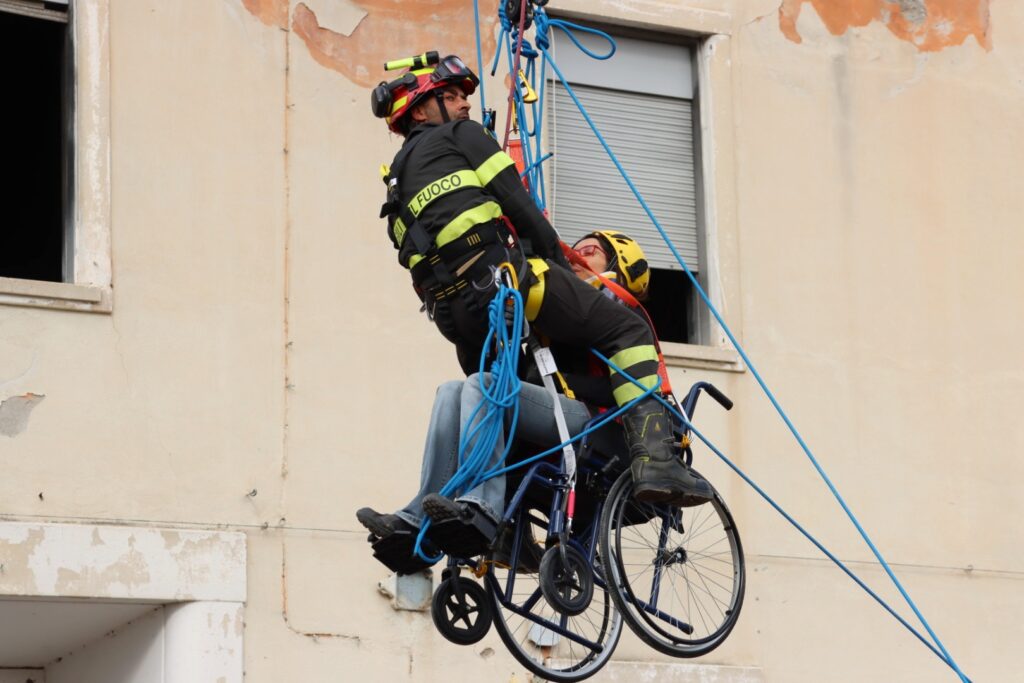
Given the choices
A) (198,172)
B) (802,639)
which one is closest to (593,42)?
(198,172)

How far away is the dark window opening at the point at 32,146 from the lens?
40.5ft

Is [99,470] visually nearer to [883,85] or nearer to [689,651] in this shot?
[689,651]

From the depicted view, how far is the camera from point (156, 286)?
37.9 feet

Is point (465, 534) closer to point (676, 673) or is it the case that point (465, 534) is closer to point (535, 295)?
point (535, 295)

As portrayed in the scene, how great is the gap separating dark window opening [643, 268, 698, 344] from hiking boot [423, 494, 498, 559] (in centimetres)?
507

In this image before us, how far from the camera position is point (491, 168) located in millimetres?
8711

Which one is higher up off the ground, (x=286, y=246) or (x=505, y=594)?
(x=286, y=246)

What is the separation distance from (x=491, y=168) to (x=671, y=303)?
16.0 ft

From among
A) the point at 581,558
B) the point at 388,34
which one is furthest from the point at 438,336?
the point at 581,558

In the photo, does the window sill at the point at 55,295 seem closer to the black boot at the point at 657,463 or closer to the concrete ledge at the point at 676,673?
the concrete ledge at the point at 676,673

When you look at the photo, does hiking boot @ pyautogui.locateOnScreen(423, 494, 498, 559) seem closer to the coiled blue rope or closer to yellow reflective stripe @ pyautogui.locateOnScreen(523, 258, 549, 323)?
the coiled blue rope

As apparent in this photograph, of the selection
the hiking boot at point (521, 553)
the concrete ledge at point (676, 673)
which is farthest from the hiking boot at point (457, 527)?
the concrete ledge at point (676, 673)

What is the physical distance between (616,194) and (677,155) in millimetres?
535

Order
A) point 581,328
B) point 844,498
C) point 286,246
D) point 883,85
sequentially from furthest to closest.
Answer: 1. point 883,85
2. point 844,498
3. point 286,246
4. point 581,328
